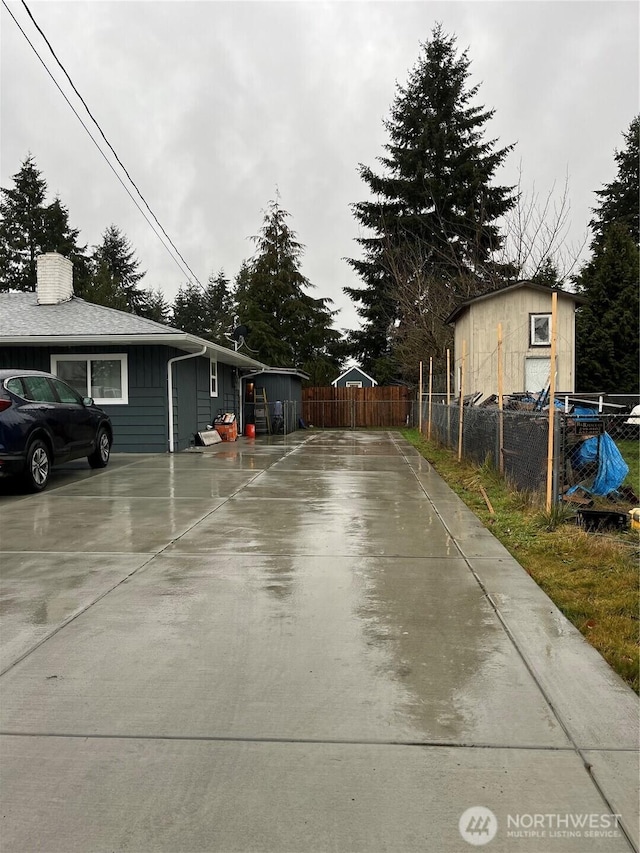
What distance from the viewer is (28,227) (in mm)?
45188

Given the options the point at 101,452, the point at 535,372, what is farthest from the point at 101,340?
the point at 535,372

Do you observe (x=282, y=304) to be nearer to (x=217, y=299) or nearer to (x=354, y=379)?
(x=354, y=379)

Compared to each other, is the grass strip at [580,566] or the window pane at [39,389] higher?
the window pane at [39,389]

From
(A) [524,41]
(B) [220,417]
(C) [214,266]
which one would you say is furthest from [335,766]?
(C) [214,266]

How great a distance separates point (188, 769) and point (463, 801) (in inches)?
40.2

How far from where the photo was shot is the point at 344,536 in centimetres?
632

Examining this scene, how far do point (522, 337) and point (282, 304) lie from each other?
27.3 metres

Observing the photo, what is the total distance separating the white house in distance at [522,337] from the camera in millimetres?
17438

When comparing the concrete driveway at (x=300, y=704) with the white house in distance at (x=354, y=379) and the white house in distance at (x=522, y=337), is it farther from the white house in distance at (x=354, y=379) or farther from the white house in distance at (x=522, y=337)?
the white house in distance at (x=354, y=379)

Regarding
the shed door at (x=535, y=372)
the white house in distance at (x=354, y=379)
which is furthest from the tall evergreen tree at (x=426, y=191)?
the shed door at (x=535, y=372)

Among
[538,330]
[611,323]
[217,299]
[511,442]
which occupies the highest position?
[217,299]

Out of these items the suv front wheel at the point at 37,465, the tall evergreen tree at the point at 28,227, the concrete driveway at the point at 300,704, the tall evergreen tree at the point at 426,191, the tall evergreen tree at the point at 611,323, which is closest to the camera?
the concrete driveway at the point at 300,704

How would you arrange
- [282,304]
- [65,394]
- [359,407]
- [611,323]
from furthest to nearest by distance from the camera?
[282,304] < [359,407] < [611,323] < [65,394]

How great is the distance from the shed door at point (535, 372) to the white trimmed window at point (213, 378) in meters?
8.86
